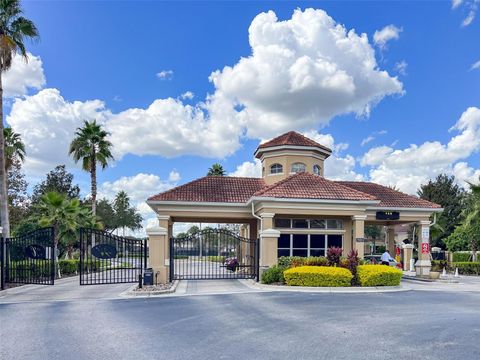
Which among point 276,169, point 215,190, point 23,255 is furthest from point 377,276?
point 23,255

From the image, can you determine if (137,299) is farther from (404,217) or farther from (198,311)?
(404,217)

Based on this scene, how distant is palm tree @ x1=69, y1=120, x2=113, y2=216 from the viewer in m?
36.2

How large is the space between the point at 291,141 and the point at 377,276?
442 inches

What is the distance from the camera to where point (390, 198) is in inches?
1011

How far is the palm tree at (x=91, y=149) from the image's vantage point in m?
36.2

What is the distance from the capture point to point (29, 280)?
61.3 ft

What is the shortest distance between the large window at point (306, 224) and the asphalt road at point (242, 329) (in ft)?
28.0

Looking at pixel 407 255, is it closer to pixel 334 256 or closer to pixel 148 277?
pixel 334 256

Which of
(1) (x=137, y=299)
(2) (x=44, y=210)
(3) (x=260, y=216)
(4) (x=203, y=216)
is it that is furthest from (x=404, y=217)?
(2) (x=44, y=210)

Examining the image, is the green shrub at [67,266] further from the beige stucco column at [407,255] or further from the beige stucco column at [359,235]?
the beige stucco column at [407,255]

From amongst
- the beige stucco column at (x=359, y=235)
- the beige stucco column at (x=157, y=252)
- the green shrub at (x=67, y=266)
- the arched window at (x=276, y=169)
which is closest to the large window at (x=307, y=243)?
the beige stucco column at (x=359, y=235)

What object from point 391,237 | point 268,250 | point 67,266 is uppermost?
point 268,250

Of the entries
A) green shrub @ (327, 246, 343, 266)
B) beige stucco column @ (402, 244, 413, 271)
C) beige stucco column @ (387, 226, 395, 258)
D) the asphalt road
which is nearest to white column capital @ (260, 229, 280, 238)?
green shrub @ (327, 246, 343, 266)

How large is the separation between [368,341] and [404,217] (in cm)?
1783
